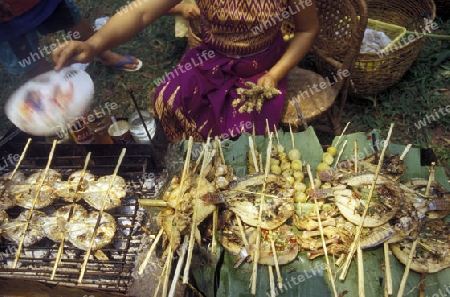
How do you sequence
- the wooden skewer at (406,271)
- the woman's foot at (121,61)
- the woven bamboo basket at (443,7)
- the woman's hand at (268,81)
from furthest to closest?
the woman's foot at (121,61) < the woven bamboo basket at (443,7) < the woman's hand at (268,81) < the wooden skewer at (406,271)

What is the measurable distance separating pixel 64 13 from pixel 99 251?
11.0 feet

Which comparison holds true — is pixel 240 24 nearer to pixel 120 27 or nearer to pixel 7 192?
pixel 120 27

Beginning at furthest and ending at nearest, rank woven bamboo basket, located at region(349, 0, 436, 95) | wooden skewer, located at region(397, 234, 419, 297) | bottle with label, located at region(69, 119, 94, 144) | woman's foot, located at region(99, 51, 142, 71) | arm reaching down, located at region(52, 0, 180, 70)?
1. woman's foot, located at region(99, 51, 142, 71)
2. woven bamboo basket, located at region(349, 0, 436, 95)
3. bottle with label, located at region(69, 119, 94, 144)
4. arm reaching down, located at region(52, 0, 180, 70)
5. wooden skewer, located at region(397, 234, 419, 297)

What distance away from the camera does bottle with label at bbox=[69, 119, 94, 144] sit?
136 inches

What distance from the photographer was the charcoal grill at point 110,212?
2516mm

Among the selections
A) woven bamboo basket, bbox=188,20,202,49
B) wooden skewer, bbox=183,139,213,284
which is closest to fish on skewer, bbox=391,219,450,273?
wooden skewer, bbox=183,139,213,284

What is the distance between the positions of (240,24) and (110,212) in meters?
2.11

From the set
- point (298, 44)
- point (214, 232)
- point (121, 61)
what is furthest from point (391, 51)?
point (121, 61)

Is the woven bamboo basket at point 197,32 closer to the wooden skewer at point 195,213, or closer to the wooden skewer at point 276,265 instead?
the wooden skewer at point 195,213

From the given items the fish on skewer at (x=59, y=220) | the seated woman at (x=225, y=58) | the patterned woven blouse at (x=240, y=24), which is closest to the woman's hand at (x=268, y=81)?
the seated woman at (x=225, y=58)

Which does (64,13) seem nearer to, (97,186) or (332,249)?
(97,186)

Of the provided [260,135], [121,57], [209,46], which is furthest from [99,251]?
[121,57]

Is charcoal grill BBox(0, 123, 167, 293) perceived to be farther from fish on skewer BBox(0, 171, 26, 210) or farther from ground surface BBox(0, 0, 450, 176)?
ground surface BBox(0, 0, 450, 176)

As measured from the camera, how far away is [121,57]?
5633 mm
